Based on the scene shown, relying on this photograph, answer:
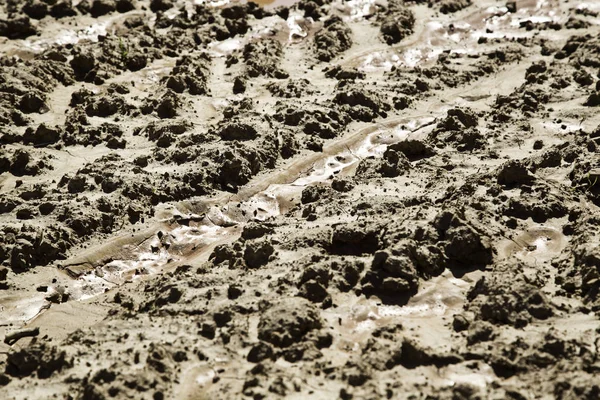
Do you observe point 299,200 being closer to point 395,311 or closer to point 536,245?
point 536,245

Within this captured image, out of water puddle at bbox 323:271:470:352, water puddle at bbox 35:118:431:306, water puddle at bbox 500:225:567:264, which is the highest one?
water puddle at bbox 323:271:470:352

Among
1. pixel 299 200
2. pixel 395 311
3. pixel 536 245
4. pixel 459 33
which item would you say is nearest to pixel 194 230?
pixel 299 200

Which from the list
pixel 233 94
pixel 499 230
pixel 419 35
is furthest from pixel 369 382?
pixel 419 35

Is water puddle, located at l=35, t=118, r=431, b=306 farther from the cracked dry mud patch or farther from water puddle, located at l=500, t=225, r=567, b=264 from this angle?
water puddle, located at l=500, t=225, r=567, b=264

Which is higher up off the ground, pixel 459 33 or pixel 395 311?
pixel 395 311

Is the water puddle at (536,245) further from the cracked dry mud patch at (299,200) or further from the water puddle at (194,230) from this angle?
the water puddle at (194,230)

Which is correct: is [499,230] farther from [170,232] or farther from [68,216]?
[68,216]

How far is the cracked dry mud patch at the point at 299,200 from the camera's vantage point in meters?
7.05

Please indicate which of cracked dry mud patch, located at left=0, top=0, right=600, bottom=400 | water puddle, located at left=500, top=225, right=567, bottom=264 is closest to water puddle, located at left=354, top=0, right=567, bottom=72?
cracked dry mud patch, located at left=0, top=0, right=600, bottom=400

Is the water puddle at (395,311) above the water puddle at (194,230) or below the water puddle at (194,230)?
above

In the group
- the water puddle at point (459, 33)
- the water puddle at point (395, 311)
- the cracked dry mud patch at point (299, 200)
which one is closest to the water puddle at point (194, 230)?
the cracked dry mud patch at point (299, 200)

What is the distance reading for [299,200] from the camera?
10.6 meters

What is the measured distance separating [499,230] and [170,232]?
3.55 m

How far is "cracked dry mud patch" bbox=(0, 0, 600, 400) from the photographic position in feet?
23.1
